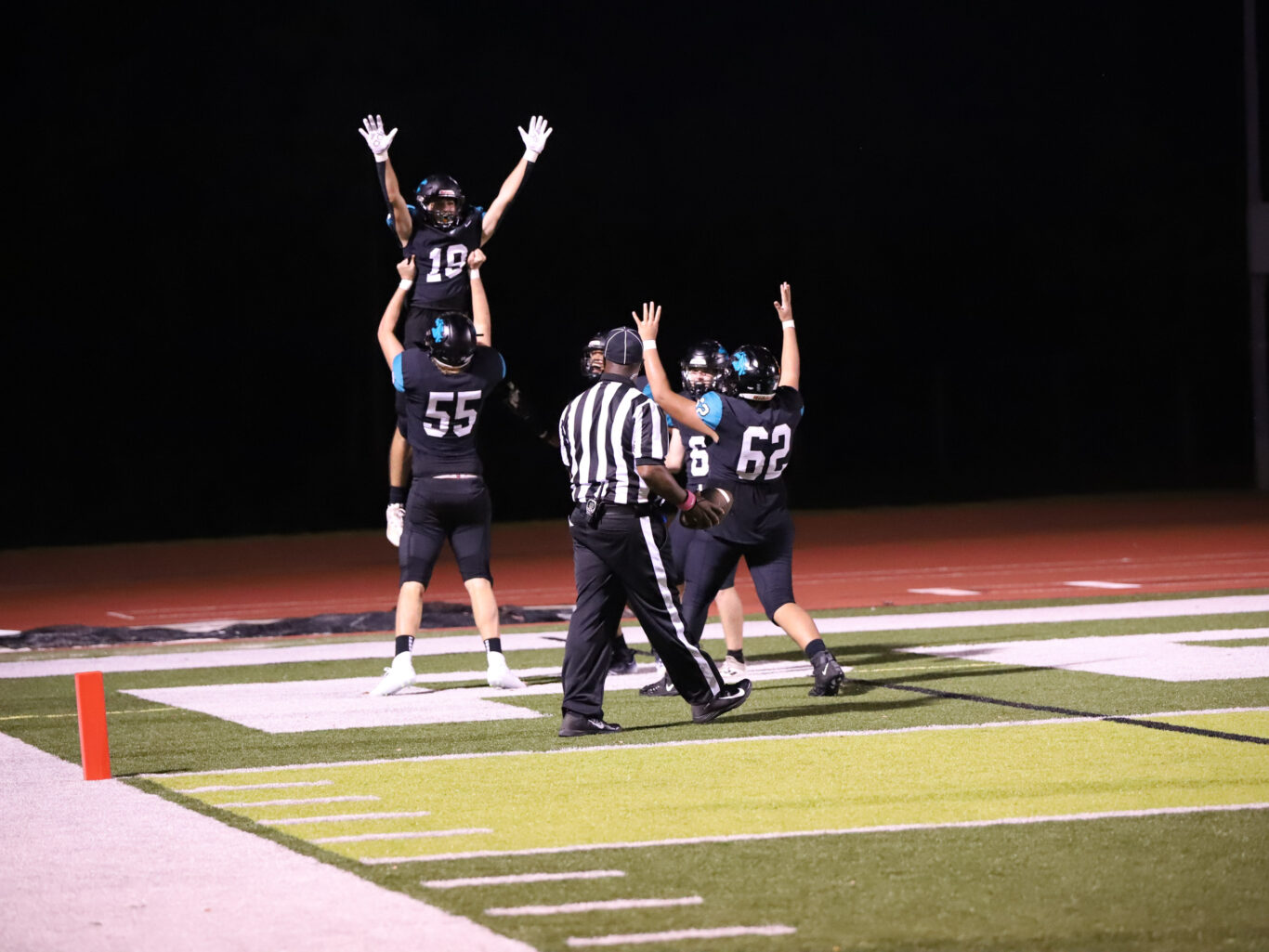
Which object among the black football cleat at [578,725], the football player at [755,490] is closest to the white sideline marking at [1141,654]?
the football player at [755,490]

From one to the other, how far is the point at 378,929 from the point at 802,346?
1421 inches

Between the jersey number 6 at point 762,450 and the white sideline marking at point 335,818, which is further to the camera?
the jersey number 6 at point 762,450

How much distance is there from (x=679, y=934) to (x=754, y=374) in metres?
5.23

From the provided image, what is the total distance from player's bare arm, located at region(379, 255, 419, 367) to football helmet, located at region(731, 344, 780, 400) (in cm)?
197

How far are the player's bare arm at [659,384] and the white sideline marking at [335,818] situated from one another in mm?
2846

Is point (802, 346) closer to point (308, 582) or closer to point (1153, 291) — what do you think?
point (1153, 291)

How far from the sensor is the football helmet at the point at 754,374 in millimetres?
9750

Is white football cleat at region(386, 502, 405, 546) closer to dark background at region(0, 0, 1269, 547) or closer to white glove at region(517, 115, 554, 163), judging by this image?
white glove at region(517, 115, 554, 163)

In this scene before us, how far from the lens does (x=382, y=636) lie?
14.7 metres

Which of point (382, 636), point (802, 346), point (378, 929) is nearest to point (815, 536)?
point (382, 636)

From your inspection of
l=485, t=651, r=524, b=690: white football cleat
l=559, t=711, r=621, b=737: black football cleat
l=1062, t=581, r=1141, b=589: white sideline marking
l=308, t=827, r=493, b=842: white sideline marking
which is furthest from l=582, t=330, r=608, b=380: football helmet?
l=1062, t=581, r=1141, b=589: white sideline marking

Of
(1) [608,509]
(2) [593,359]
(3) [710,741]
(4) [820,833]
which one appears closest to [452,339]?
(2) [593,359]

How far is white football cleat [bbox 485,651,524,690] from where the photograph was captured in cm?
1064

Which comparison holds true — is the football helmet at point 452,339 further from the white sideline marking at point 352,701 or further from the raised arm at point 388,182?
the white sideline marking at point 352,701
